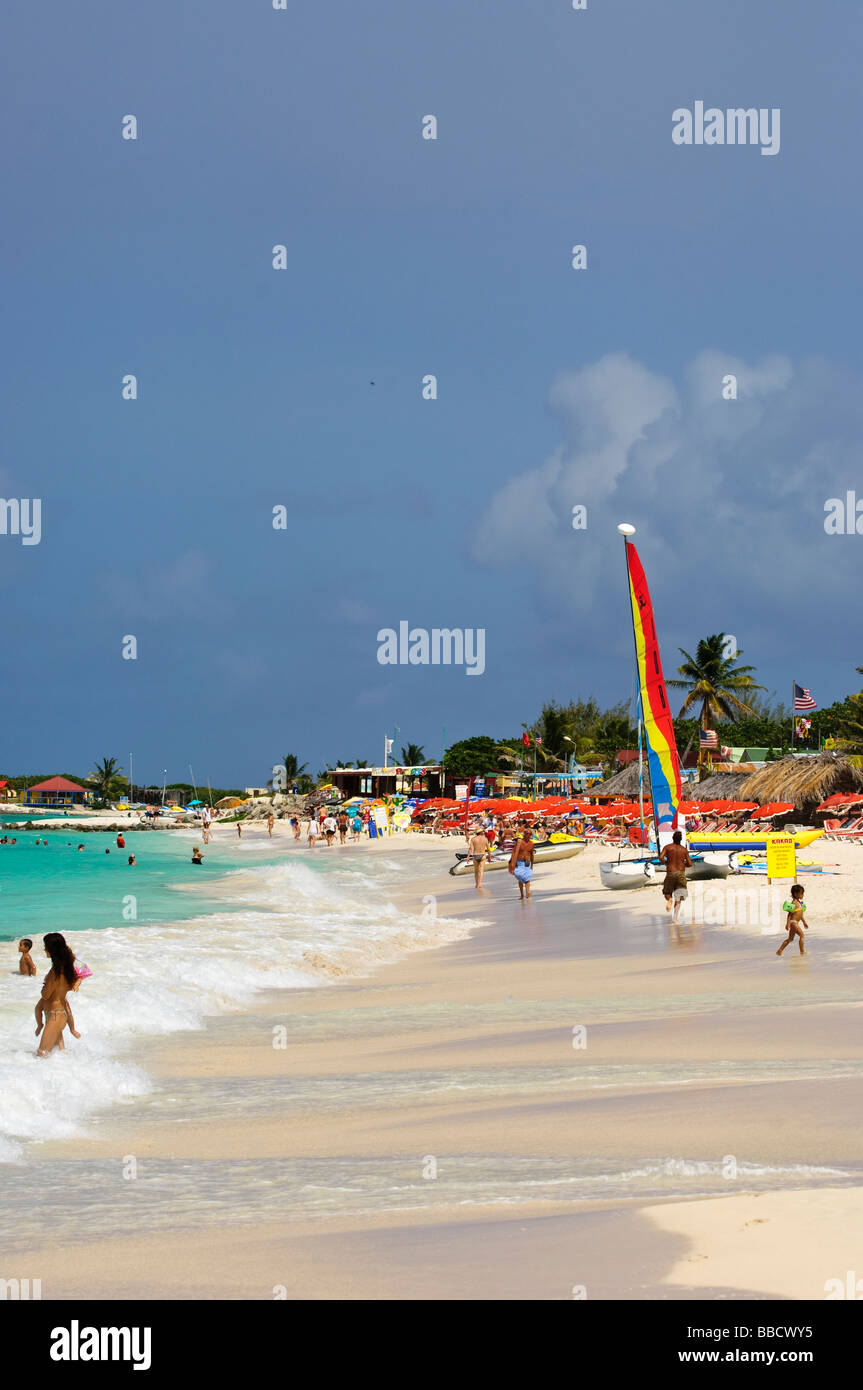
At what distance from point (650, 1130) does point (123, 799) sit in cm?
16922

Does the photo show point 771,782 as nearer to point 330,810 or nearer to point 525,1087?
point 525,1087

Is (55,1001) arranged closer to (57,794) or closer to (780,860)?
(780,860)

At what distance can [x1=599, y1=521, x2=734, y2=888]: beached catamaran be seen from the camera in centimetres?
2569

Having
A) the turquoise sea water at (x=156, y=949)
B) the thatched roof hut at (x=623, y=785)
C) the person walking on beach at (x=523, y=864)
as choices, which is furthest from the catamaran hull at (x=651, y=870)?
the thatched roof hut at (x=623, y=785)

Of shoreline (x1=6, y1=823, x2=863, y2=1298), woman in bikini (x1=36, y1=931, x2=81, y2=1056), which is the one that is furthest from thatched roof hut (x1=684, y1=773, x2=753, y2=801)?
woman in bikini (x1=36, y1=931, x2=81, y2=1056)

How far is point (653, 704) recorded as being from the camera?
85.8 ft

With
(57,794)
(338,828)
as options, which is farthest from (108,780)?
(338,828)

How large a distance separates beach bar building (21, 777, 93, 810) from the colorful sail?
164 meters

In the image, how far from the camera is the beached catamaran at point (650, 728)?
25688mm

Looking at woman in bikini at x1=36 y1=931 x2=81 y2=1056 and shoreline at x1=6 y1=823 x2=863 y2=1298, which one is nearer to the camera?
shoreline at x1=6 y1=823 x2=863 y2=1298

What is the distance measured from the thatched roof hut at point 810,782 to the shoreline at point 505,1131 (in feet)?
112

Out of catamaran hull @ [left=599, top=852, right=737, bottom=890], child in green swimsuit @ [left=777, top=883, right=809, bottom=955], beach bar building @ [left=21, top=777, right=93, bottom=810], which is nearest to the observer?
child in green swimsuit @ [left=777, top=883, right=809, bottom=955]

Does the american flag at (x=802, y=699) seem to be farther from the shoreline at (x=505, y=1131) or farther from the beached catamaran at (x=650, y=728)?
the shoreline at (x=505, y=1131)

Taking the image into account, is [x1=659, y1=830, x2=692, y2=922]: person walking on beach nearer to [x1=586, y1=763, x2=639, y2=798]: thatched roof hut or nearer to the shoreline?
the shoreline
